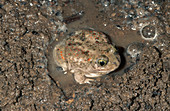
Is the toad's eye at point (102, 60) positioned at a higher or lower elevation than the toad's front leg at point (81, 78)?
higher

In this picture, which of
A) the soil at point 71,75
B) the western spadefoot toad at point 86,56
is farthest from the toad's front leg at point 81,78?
the soil at point 71,75

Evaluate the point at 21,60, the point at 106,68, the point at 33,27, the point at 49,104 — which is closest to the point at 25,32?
the point at 33,27

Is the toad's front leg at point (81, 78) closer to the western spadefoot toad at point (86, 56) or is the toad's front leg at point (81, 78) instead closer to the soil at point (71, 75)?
the western spadefoot toad at point (86, 56)

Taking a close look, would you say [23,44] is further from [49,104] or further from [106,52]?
[106,52]

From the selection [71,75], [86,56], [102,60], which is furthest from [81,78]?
[102,60]

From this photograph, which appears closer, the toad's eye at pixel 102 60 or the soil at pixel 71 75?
the toad's eye at pixel 102 60

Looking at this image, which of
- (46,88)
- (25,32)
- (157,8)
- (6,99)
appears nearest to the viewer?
(6,99)
